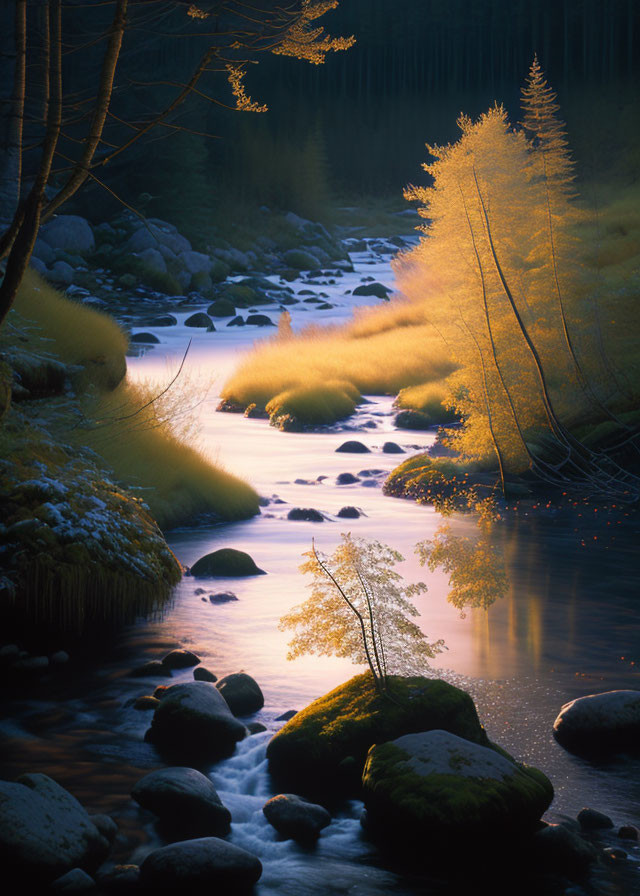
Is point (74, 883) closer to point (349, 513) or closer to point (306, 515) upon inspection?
point (306, 515)

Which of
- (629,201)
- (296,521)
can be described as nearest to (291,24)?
(296,521)

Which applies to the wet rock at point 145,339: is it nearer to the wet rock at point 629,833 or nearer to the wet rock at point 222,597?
the wet rock at point 222,597

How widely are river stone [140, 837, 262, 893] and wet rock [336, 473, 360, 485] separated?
9.50 metres

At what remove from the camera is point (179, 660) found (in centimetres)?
694

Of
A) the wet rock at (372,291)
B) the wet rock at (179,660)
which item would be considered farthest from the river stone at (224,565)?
the wet rock at (372,291)

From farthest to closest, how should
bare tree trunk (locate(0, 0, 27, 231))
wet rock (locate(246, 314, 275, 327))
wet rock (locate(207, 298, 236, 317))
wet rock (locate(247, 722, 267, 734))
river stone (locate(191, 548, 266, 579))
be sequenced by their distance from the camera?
wet rock (locate(207, 298, 236, 317)) → wet rock (locate(246, 314, 275, 327)) → river stone (locate(191, 548, 266, 579)) → wet rock (locate(247, 722, 267, 734)) → bare tree trunk (locate(0, 0, 27, 231))

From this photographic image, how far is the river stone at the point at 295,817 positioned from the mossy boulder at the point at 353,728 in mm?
325

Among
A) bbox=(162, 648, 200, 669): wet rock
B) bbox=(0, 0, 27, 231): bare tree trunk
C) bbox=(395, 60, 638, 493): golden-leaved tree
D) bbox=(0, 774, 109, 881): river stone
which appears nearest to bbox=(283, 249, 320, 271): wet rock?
bbox=(395, 60, 638, 493): golden-leaved tree

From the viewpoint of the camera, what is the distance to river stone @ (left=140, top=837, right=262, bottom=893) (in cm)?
401

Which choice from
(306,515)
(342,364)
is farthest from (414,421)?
(306,515)

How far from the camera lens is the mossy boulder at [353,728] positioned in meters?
5.08

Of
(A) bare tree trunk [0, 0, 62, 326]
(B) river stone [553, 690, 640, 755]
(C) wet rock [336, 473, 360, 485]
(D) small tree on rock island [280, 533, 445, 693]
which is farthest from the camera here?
(C) wet rock [336, 473, 360, 485]

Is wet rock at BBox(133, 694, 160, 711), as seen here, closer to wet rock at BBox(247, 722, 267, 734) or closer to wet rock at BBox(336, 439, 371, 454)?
wet rock at BBox(247, 722, 267, 734)

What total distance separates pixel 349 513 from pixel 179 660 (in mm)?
4955
